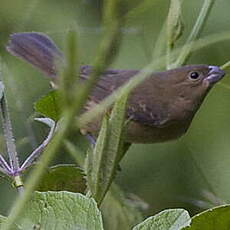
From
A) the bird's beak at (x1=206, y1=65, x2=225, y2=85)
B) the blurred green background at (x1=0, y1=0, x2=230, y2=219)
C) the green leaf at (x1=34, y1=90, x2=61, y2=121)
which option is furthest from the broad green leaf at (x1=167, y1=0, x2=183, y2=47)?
the bird's beak at (x1=206, y1=65, x2=225, y2=85)

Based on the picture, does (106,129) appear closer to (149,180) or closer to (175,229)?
(175,229)

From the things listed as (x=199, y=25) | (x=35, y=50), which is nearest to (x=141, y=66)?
(x=35, y=50)

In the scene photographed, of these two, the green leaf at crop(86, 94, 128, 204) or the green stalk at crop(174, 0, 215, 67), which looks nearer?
the green leaf at crop(86, 94, 128, 204)

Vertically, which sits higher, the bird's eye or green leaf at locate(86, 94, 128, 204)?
green leaf at locate(86, 94, 128, 204)

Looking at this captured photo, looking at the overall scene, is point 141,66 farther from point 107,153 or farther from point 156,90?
point 107,153

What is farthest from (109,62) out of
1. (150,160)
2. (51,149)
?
(150,160)

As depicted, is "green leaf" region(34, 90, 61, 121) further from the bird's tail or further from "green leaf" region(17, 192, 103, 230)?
the bird's tail
